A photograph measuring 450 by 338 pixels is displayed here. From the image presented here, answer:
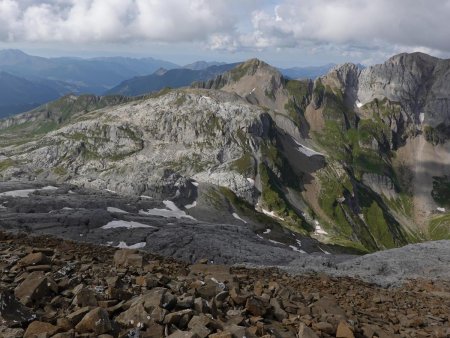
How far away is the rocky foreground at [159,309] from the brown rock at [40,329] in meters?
0.03

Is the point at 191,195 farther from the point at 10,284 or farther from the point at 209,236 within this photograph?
the point at 10,284

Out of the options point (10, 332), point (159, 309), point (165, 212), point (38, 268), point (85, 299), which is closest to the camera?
point (10, 332)

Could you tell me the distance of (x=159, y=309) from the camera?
578 inches

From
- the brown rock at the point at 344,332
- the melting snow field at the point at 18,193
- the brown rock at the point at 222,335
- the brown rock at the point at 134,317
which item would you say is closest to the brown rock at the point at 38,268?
the brown rock at the point at 134,317

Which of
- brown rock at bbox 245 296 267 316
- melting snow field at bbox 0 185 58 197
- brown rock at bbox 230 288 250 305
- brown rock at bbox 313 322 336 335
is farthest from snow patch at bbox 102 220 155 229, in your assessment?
brown rock at bbox 313 322 336 335

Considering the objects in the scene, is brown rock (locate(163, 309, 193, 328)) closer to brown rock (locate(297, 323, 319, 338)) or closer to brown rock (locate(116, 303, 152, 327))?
brown rock (locate(116, 303, 152, 327))

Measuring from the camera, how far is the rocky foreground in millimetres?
13469

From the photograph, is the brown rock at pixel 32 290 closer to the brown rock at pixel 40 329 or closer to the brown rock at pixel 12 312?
the brown rock at pixel 12 312

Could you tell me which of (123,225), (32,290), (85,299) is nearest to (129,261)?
(32,290)

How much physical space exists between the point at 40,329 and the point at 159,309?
375 cm

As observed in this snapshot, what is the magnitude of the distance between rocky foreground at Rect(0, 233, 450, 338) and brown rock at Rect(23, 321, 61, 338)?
1.1 inches

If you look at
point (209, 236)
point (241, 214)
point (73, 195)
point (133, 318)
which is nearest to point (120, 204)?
point (73, 195)

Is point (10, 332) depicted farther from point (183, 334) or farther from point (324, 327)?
A: point (324, 327)

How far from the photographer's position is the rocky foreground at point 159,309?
44.2 ft
